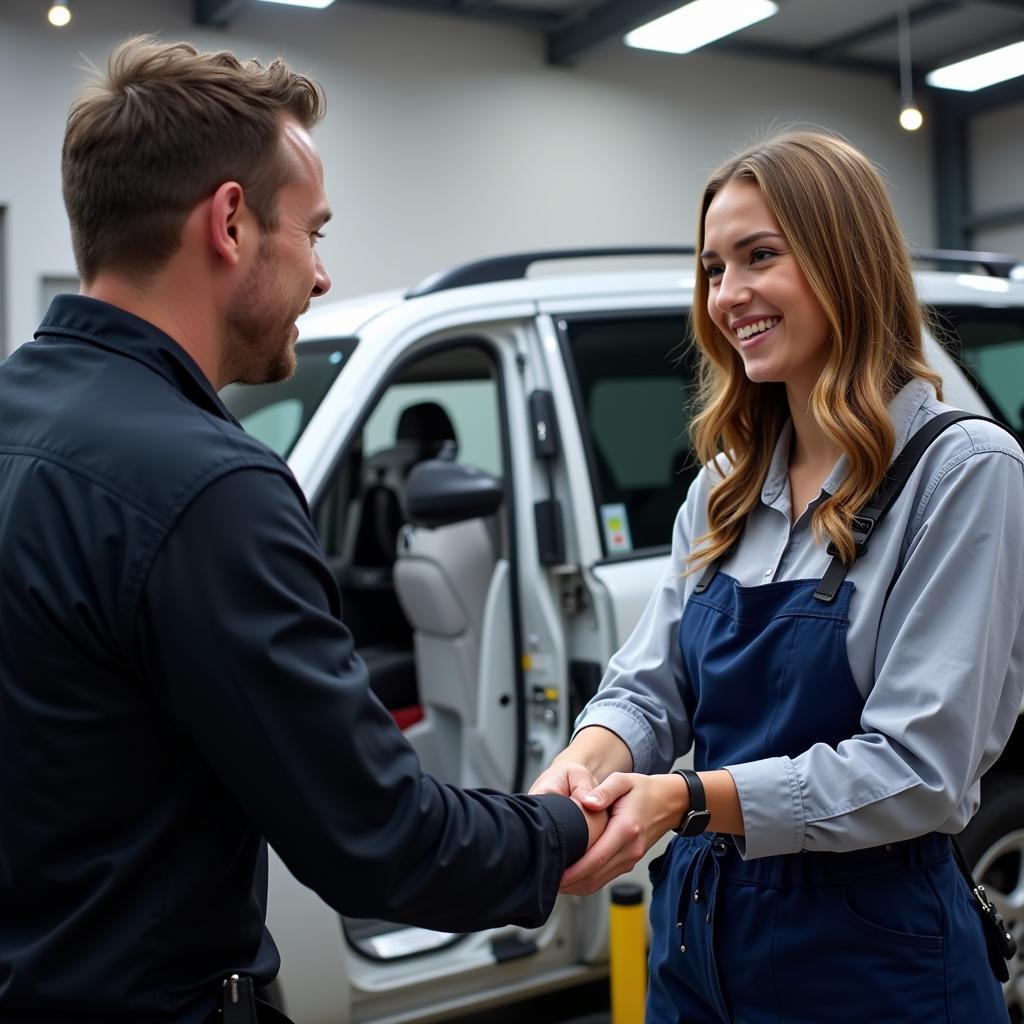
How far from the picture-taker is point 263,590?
1229 millimetres

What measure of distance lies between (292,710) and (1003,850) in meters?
2.75

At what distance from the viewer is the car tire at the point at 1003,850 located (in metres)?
3.33

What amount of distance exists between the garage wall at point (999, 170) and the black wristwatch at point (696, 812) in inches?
396

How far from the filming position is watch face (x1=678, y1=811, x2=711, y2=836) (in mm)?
1723

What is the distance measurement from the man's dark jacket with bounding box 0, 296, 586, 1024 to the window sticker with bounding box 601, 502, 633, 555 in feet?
6.44

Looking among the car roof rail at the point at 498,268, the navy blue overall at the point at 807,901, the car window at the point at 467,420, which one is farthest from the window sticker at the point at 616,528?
the car window at the point at 467,420

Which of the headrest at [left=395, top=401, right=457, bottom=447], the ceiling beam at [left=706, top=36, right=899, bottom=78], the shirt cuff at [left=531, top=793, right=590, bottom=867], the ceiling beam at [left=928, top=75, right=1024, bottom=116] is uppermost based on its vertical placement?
the ceiling beam at [left=706, top=36, right=899, bottom=78]

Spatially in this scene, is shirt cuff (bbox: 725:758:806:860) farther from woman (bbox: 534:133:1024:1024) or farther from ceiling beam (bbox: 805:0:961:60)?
ceiling beam (bbox: 805:0:961:60)

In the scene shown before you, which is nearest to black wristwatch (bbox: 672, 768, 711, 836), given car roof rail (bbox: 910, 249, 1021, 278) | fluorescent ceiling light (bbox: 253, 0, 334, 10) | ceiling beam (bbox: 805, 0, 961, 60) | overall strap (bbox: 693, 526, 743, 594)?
overall strap (bbox: 693, 526, 743, 594)

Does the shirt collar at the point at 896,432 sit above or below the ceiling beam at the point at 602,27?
below

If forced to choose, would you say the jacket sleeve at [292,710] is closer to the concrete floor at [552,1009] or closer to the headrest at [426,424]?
the concrete floor at [552,1009]

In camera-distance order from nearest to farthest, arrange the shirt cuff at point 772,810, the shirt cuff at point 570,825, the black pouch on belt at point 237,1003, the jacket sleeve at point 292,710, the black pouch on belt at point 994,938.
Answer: the jacket sleeve at point 292,710 < the black pouch on belt at point 237,1003 < the shirt cuff at point 570,825 < the shirt cuff at point 772,810 < the black pouch on belt at point 994,938

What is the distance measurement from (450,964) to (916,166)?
991 centimetres

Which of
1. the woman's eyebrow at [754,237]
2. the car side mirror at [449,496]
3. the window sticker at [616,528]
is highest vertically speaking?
the woman's eyebrow at [754,237]
